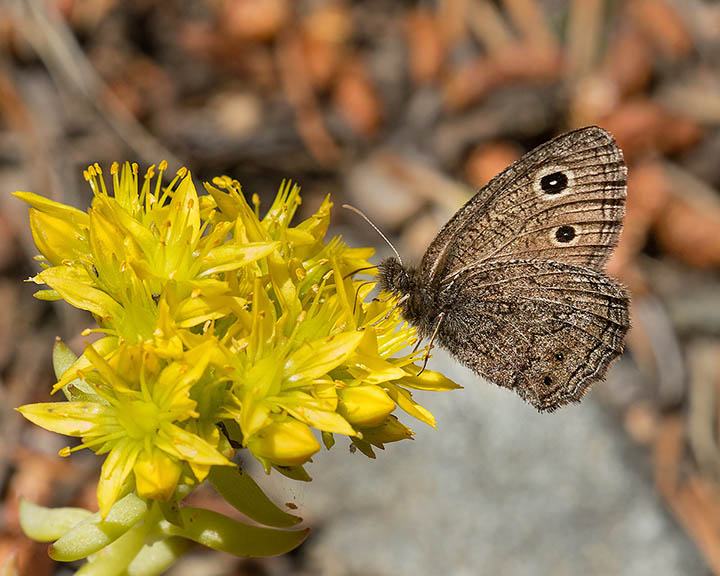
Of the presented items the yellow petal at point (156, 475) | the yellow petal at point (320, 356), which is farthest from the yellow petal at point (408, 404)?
the yellow petal at point (156, 475)

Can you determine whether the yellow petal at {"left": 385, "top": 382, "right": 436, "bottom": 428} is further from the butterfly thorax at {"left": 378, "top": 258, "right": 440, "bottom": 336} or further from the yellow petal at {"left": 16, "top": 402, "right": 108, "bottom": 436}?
the yellow petal at {"left": 16, "top": 402, "right": 108, "bottom": 436}

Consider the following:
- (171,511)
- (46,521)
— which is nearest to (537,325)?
(171,511)

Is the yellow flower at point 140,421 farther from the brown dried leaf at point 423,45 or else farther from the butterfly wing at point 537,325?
the brown dried leaf at point 423,45

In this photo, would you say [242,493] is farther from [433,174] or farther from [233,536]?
[433,174]

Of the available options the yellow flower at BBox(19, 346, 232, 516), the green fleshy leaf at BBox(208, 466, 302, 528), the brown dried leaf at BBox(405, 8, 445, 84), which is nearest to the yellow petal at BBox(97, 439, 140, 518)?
the yellow flower at BBox(19, 346, 232, 516)

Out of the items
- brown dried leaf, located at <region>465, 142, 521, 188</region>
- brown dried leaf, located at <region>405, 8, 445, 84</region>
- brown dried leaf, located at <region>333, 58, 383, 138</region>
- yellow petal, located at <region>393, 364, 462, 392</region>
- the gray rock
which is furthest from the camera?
brown dried leaf, located at <region>405, 8, 445, 84</region>

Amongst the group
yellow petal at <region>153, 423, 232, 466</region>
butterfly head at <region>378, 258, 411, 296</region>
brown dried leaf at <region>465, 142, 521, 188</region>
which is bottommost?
brown dried leaf at <region>465, 142, 521, 188</region>

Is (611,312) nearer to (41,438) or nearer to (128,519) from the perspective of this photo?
(128,519)
